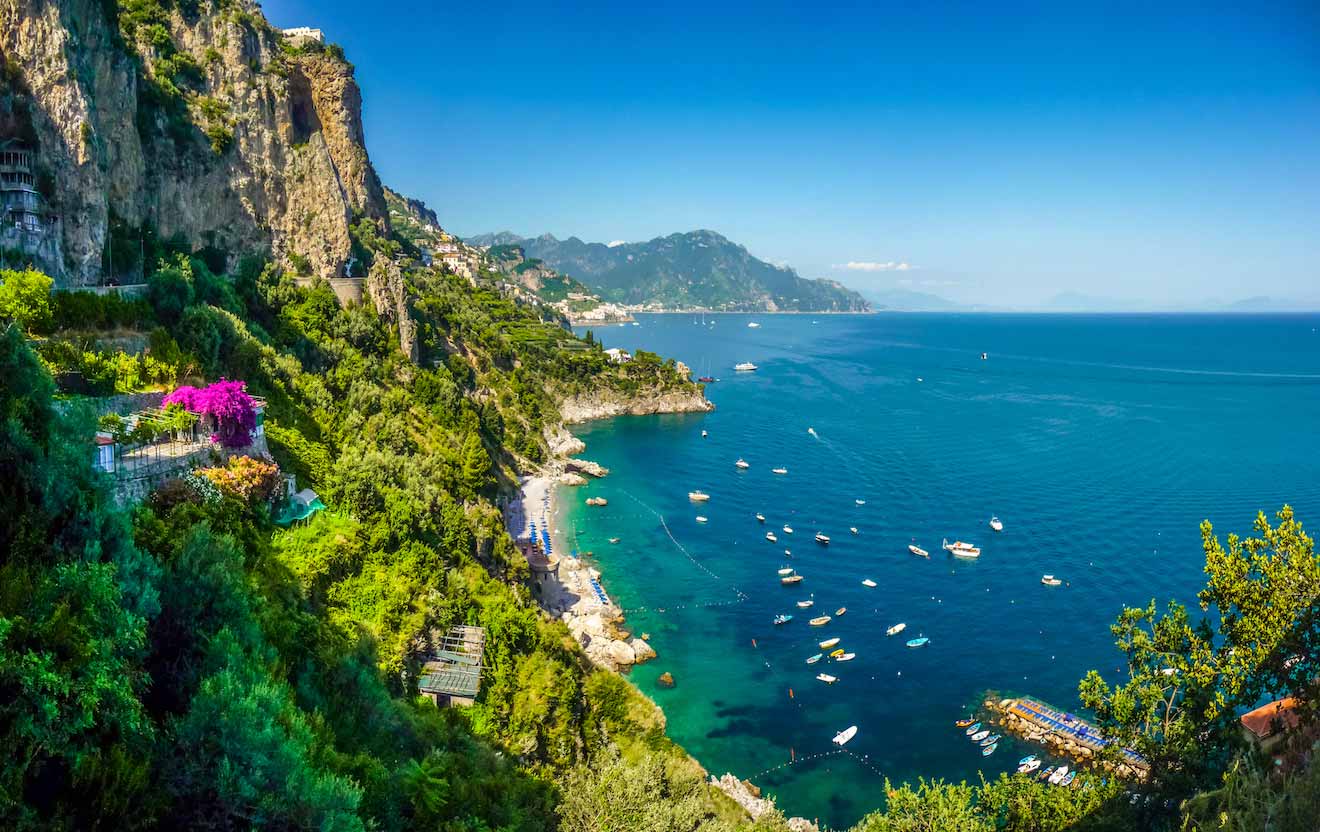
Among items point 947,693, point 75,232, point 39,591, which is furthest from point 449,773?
point 947,693

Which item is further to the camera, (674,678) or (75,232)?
(674,678)

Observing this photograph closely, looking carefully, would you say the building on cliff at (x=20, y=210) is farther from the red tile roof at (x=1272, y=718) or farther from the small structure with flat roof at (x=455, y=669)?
the red tile roof at (x=1272, y=718)

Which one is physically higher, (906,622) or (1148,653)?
(1148,653)

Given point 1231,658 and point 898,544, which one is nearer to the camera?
point 1231,658

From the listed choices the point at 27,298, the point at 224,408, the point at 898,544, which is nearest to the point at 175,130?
the point at 27,298

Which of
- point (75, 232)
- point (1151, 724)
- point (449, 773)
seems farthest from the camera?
point (75, 232)

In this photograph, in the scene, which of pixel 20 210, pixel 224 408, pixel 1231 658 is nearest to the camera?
pixel 1231 658

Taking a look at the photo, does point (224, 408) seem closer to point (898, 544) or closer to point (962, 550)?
point (898, 544)

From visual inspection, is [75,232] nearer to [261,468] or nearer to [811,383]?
[261,468]
